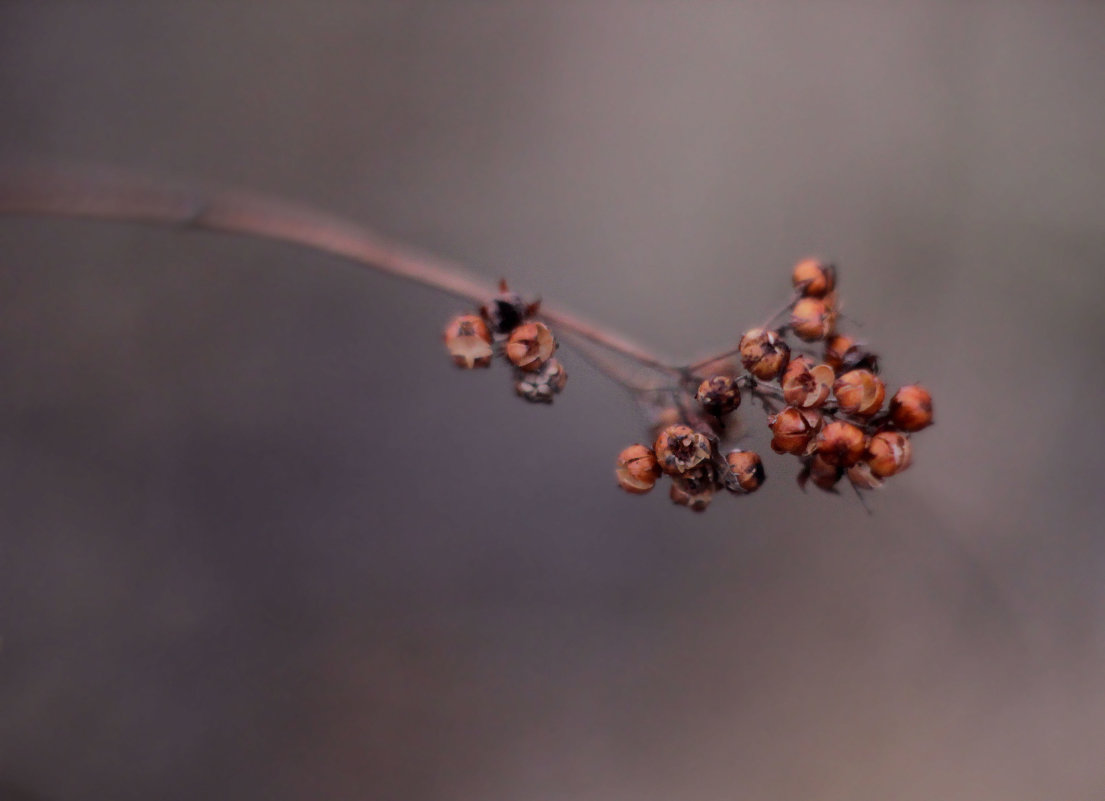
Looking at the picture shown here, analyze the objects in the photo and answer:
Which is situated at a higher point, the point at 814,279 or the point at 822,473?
the point at 814,279

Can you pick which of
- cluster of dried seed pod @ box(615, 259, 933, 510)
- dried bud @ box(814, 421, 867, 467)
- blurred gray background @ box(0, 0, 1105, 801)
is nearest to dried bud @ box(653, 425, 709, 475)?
cluster of dried seed pod @ box(615, 259, 933, 510)

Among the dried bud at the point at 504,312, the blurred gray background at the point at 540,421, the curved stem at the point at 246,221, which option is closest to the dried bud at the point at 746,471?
the curved stem at the point at 246,221

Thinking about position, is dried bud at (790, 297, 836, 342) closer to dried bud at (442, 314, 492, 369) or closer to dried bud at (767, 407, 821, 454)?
dried bud at (767, 407, 821, 454)

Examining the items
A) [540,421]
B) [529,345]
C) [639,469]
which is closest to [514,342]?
[529,345]

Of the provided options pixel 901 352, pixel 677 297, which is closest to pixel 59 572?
pixel 677 297

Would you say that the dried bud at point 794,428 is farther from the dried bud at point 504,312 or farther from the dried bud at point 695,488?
the dried bud at point 504,312

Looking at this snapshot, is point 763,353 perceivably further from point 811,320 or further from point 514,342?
point 514,342

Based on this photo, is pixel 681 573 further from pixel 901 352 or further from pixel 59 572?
pixel 59 572
